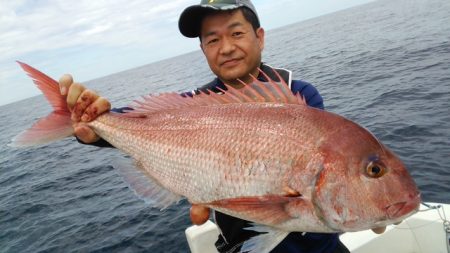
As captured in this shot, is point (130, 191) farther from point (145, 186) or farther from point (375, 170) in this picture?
point (375, 170)

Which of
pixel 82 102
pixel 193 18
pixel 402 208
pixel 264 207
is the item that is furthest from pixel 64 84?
pixel 402 208

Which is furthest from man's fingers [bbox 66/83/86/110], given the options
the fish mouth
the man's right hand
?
the fish mouth

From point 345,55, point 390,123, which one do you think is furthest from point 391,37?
point 390,123

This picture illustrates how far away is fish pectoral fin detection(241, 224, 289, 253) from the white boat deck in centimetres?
292

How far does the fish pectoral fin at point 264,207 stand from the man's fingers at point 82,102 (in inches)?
64.6

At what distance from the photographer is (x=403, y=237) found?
500 centimetres

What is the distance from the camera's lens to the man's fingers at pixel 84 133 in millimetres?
3194

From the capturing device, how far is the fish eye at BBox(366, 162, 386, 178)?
2.09m

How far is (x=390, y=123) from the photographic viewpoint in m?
11.8

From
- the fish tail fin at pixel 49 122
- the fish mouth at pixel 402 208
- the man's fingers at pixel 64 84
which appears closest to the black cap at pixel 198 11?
the man's fingers at pixel 64 84

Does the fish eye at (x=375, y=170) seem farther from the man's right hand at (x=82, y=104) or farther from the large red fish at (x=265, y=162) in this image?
the man's right hand at (x=82, y=104)

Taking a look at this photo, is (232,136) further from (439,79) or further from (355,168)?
(439,79)

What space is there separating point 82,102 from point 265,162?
1.85 meters

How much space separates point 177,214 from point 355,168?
8717mm
